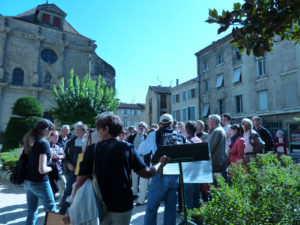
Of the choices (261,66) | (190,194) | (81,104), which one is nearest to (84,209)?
(190,194)

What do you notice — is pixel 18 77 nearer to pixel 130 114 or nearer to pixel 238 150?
pixel 238 150

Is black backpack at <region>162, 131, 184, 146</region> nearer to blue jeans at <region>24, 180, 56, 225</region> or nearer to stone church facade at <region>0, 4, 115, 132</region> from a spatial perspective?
blue jeans at <region>24, 180, 56, 225</region>

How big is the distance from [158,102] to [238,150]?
34.8 metres

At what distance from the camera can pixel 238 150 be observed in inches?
189

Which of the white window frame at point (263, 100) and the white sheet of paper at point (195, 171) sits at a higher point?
the white window frame at point (263, 100)

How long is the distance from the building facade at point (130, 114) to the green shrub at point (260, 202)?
169 feet

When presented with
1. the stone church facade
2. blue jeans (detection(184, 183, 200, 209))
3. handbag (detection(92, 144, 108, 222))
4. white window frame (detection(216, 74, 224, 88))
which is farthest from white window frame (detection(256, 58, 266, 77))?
the stone church facade

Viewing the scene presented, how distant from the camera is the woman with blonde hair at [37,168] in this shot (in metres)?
3.31

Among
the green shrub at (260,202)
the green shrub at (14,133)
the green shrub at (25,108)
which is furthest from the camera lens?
the green shrub at (25,108)

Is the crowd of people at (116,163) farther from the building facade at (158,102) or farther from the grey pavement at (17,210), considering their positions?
the building facade at (158,102)

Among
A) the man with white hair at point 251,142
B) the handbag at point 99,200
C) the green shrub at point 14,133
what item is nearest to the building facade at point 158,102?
the green shrub at point 14,133

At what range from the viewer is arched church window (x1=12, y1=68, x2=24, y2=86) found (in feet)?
88.7

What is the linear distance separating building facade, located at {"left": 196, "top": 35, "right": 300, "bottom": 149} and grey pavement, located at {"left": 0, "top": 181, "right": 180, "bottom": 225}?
16.1 m

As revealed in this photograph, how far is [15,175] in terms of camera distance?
340 cm
